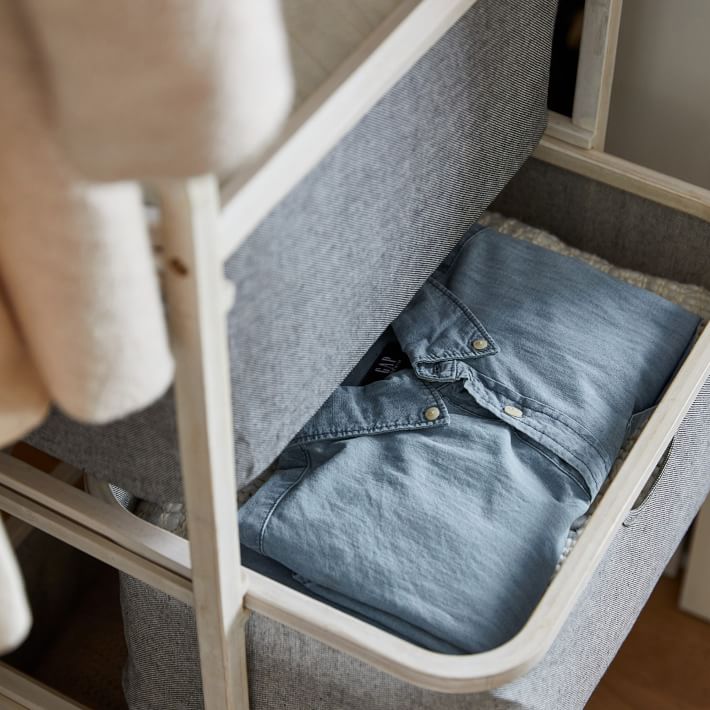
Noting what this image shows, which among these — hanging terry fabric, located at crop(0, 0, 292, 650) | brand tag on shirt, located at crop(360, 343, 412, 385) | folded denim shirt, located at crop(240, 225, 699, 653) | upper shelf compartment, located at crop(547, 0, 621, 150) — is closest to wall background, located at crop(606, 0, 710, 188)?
upper shelf compartment, located at crop(547, 0, 621, 150)

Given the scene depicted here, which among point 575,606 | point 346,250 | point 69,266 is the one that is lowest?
point 575,606

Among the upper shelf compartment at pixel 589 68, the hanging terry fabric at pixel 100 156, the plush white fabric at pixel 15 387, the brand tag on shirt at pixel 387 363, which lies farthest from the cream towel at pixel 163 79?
the upper shelf compartment at pixel 589 68

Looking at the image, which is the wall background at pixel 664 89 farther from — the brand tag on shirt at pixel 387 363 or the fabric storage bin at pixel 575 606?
the brand tag on shirt at pixel 387 363

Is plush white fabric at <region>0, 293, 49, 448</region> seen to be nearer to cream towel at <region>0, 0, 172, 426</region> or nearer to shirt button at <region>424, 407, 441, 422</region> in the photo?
cream towel at <region>0, 0, 172, 426</region>

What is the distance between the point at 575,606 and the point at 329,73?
417 millimetres

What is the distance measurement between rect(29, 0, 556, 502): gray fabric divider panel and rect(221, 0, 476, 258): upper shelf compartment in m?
0.02

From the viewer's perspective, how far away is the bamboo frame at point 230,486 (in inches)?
22.2

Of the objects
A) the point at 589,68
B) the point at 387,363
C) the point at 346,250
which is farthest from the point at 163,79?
the point at 589,68

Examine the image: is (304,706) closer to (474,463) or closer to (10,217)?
(474,463)

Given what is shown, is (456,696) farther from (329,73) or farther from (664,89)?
(664,89)

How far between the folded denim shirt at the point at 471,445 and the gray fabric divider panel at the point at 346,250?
0.43 ft

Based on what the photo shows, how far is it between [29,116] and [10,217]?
5cm

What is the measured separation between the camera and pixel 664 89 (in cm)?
115

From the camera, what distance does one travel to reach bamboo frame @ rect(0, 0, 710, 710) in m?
0.56
